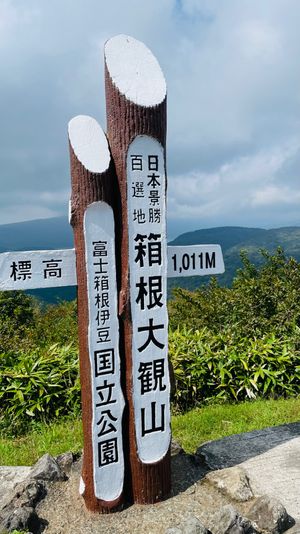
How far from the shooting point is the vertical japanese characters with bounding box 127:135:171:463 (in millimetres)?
3127

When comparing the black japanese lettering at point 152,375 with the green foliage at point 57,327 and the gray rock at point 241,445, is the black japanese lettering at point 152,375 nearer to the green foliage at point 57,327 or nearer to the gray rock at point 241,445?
the gray rock at point 241,445

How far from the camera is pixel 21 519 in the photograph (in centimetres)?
298

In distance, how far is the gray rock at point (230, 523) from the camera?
2.87 meters

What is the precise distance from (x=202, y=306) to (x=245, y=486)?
679 cm

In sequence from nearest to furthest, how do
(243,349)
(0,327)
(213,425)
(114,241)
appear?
(114,241) < (213,425) < (243,349) < (0,327)

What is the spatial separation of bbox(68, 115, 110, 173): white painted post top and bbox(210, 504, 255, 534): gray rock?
234 centimetres

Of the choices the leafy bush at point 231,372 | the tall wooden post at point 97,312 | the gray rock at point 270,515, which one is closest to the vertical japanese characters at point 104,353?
the tall wooden post at point 97,312

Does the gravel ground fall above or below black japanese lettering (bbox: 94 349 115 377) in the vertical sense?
below

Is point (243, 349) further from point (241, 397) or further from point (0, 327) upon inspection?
point (0, 327)

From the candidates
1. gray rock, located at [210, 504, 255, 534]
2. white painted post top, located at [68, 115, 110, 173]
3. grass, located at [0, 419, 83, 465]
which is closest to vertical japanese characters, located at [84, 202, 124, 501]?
white painted post top, located at [68, 115, 110, 173]

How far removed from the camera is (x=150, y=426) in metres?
3.28

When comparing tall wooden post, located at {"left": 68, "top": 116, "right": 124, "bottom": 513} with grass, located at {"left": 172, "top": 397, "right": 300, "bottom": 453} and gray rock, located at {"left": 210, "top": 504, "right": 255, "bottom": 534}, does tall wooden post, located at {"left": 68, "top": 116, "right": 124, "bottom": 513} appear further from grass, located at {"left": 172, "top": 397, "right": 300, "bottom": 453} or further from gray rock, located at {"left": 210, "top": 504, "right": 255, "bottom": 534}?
grass, located at {"left": 172, "top": 397, "right": 300, "bottom": 453}

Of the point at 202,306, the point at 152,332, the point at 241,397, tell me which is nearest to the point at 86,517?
the point at 152,332

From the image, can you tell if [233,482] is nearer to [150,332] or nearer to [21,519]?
[150,332]
